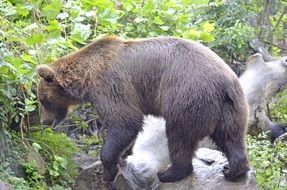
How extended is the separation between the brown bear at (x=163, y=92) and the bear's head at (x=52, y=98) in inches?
0.5

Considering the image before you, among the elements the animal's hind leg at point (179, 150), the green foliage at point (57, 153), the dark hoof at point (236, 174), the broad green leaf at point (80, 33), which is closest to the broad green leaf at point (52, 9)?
the broad green leaf at point (80, 33)

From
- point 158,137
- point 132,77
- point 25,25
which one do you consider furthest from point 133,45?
point 25,25

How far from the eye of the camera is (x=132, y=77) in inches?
211

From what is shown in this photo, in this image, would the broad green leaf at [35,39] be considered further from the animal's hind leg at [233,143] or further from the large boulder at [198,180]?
the animal's hind leg at [233,143]

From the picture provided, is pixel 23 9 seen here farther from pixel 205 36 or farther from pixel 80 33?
pixel 205 36

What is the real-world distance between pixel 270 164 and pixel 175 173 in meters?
1.41

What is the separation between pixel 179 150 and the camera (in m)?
5.09

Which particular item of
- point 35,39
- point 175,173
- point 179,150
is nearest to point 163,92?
point 179,150

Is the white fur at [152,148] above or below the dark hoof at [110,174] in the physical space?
above

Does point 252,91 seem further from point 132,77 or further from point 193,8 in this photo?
point 132,77

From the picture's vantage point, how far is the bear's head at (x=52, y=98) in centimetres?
568

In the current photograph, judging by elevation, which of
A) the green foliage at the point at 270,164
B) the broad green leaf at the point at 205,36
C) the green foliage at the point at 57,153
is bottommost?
the green foliage at the point at 57,153

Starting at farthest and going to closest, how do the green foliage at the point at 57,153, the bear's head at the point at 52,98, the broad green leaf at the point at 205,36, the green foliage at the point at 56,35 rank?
the broad green leaf at the point at 205,36
the green foliage at the point at 57,153
the green foliage at the point at 56,35
the bear's head at the point at 52,98

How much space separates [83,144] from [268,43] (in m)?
3.68
